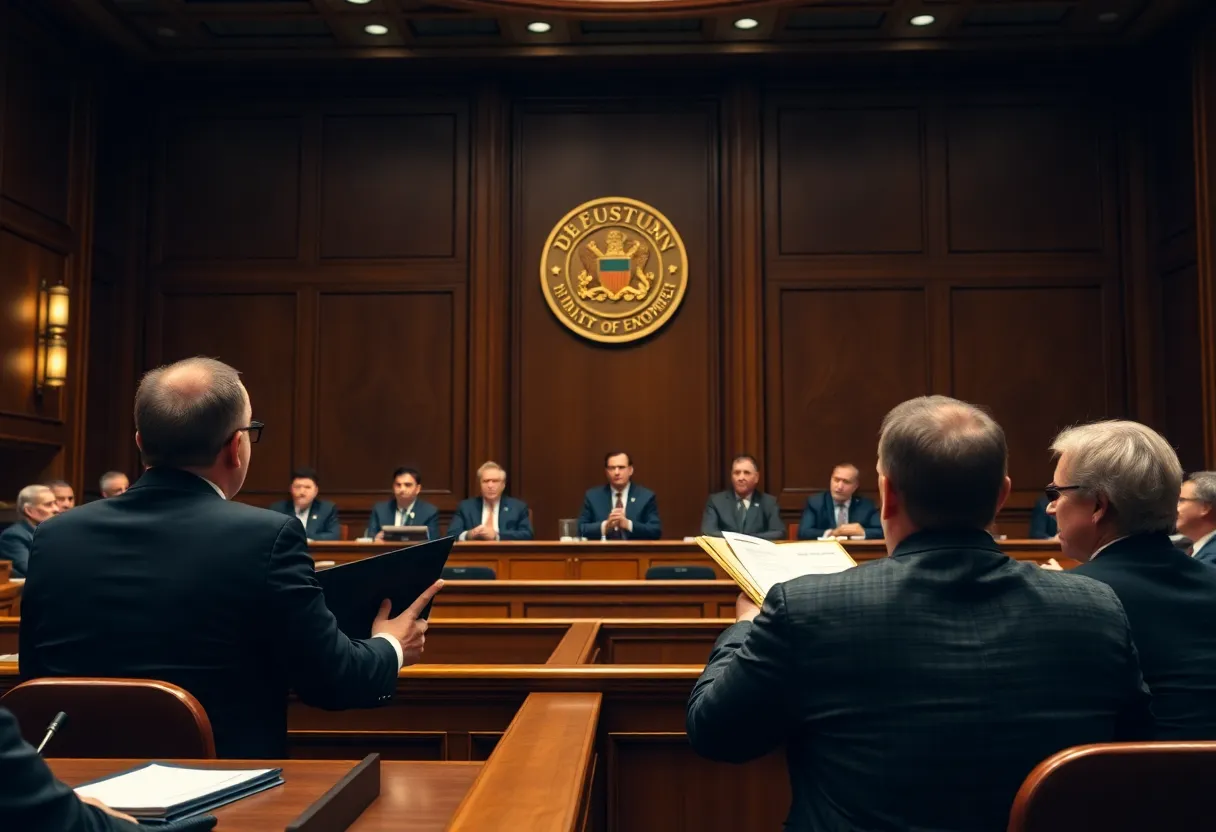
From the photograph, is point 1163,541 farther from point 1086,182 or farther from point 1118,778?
point 1086,182

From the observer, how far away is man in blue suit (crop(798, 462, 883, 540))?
748 cm

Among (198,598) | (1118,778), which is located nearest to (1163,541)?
(1118,778)

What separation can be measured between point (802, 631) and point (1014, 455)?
7.63 m

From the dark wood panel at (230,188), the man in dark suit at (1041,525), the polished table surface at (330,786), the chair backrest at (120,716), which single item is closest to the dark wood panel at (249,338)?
the dark wood panel at (230,188)

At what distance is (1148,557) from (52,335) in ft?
24.9

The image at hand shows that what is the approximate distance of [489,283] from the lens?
8617mm

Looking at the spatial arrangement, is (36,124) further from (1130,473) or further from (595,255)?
(1130,473)

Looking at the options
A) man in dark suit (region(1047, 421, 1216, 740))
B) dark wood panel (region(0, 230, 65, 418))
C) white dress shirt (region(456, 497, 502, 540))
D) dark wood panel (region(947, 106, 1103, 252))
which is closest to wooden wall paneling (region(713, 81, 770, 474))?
dark wood panel (region(947, 106, 1103, 252))

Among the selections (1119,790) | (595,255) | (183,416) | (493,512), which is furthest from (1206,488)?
(595,255)

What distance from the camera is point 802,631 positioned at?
4.47 ft

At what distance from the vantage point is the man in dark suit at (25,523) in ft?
18.9

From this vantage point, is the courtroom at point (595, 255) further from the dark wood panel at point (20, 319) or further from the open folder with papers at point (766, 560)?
the open folder with papers at point (766, 560)

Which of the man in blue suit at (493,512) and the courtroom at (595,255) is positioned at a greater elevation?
the courtroom at (595,255)

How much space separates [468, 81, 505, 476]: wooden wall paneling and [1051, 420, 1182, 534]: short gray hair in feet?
22.3
